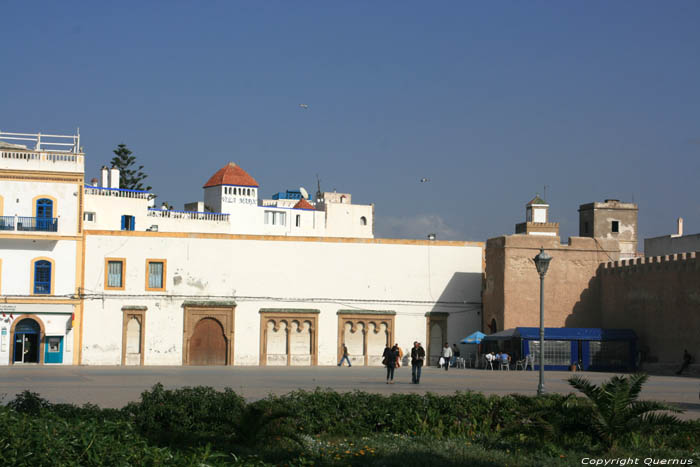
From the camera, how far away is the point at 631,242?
211 ft

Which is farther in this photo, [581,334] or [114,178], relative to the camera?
[114,178]

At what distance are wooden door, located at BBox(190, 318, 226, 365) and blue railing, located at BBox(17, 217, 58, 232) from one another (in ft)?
24.7

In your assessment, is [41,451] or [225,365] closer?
[41,451]

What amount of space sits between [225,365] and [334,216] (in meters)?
32.7

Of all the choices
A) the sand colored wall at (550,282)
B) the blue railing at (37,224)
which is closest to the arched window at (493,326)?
the sand colored wall at (550,282)

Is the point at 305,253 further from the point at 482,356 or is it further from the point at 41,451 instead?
the point at 41,451

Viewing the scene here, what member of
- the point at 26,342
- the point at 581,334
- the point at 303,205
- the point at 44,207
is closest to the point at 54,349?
the point at 26,342

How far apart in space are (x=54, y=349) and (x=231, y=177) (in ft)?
106

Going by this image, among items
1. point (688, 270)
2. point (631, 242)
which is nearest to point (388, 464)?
point (688, 270)

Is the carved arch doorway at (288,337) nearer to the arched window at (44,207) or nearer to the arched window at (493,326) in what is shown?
the arched window at (493,326)

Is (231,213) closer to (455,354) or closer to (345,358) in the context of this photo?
(345,358)

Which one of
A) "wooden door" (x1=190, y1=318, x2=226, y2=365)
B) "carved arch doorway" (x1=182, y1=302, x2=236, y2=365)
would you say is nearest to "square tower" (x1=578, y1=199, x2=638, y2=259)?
"carved arch doorway" (x1=182, y1=302, x2=236, y2=365)

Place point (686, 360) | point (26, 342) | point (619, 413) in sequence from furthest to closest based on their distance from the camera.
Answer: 1. point (26, 342)
2. point (686, 360)
3. point (619, 413)

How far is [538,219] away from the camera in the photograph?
53.8 m
